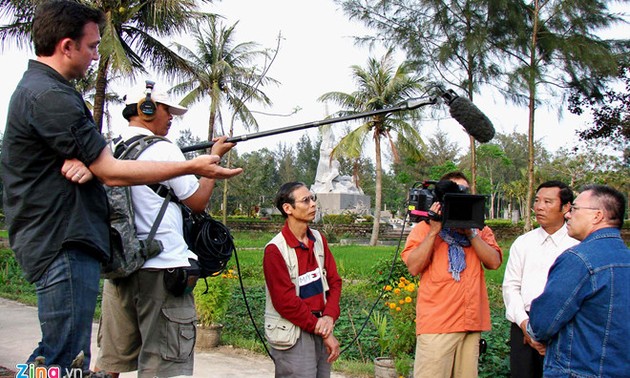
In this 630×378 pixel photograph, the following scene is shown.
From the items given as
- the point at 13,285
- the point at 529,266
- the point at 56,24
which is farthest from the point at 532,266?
the point at 13,285

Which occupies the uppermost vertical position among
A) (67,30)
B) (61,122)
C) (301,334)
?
(67,30)

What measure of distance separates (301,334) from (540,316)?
4.35ft

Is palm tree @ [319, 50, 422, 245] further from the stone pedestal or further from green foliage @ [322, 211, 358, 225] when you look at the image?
the stone pedestal

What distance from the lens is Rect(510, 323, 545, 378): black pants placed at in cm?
355

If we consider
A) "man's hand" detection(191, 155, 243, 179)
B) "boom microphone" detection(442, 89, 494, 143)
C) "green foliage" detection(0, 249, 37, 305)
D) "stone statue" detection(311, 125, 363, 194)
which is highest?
"stone statue" detection(311, 125, 363, 194)

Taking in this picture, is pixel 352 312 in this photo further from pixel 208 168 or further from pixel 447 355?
pixel 208 168

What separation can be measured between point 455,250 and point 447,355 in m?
0.63

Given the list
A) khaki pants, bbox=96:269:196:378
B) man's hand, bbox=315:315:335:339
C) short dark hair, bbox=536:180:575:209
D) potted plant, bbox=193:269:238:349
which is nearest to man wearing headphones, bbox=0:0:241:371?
khaki pants, bbox=96:269:196:378

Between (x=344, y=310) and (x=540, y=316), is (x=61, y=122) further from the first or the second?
(x=344, y=310)

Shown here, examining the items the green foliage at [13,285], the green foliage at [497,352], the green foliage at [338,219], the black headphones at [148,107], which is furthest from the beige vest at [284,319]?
the green foliage at [338,219]


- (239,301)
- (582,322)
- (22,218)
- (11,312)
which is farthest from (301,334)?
(11,312)

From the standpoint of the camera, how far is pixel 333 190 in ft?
121

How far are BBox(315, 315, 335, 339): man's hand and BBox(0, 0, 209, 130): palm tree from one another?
9.13 meters

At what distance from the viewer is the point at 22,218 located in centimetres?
202
